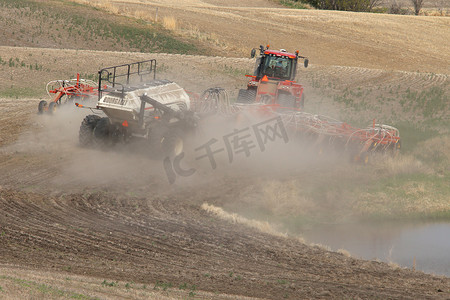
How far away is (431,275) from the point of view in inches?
392

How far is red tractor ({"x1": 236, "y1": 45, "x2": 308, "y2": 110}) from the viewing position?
19109 millimetres

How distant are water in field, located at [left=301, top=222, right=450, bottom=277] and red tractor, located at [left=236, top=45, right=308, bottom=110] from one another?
6.66 metres

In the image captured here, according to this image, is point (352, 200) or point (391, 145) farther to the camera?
point (391, 145)

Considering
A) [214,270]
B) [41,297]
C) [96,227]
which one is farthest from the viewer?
[96,227]

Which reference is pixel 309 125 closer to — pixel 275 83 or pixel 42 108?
pixel 275 83

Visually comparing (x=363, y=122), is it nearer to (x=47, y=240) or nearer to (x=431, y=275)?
(x=431, y=275)

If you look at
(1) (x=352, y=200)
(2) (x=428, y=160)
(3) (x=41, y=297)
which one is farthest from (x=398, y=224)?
(3) (x=41, y=297)

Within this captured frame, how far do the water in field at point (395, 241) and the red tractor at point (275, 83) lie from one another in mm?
6662

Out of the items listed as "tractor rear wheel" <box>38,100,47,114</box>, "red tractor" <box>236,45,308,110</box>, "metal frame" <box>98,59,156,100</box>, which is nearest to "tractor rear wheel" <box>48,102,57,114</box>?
"tractor rear wheel" <box>38,100,47,114</box>

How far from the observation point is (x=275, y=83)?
19516 mm

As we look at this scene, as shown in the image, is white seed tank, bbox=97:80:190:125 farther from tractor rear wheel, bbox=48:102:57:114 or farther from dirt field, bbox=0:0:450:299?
tractor rear wheel, bbox=48:102:57:114

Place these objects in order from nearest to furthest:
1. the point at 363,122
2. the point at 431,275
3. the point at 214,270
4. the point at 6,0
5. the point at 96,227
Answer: the point at 214,270, the point at 431,275, the point at 96,227, the point at 363,122, the point at 6,0

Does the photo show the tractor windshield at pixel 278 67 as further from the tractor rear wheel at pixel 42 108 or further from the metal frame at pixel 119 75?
the tractor rear wheel at pixel 42 108

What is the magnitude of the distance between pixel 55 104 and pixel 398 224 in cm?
1137
